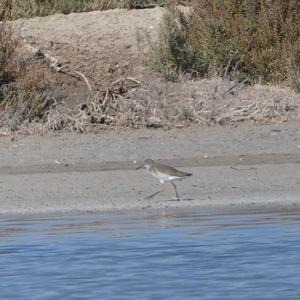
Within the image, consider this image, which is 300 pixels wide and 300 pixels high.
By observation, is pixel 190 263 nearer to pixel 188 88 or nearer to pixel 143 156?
pixel 143 156

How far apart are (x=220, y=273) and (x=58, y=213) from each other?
100 inches

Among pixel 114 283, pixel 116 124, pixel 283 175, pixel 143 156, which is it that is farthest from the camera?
pixel 116 124

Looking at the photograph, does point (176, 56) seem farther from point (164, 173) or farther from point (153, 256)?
point (153, 256)

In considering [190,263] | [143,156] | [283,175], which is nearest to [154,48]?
[143,156]

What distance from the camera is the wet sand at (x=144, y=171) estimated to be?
1291 centimetres

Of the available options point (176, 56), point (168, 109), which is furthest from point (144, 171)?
point (176, 56)

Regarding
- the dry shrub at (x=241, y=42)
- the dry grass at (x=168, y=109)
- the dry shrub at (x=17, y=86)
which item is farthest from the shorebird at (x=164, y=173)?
the dry shrub at (x=241, y=42)

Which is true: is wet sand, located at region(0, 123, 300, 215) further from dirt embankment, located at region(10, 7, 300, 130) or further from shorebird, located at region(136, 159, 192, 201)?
dirt embankment, located at region(10, 7, 300, 130)

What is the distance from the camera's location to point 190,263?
428 inches

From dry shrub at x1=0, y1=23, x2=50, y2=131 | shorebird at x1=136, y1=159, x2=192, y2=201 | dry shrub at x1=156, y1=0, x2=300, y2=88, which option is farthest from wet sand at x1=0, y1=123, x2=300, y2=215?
dry shrub at x1=156, y1=0, x2=300, y2=88

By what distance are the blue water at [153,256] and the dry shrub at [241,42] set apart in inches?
232

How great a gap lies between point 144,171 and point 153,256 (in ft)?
10.9

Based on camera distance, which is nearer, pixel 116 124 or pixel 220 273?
pixel 220 273

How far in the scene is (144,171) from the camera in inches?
563
